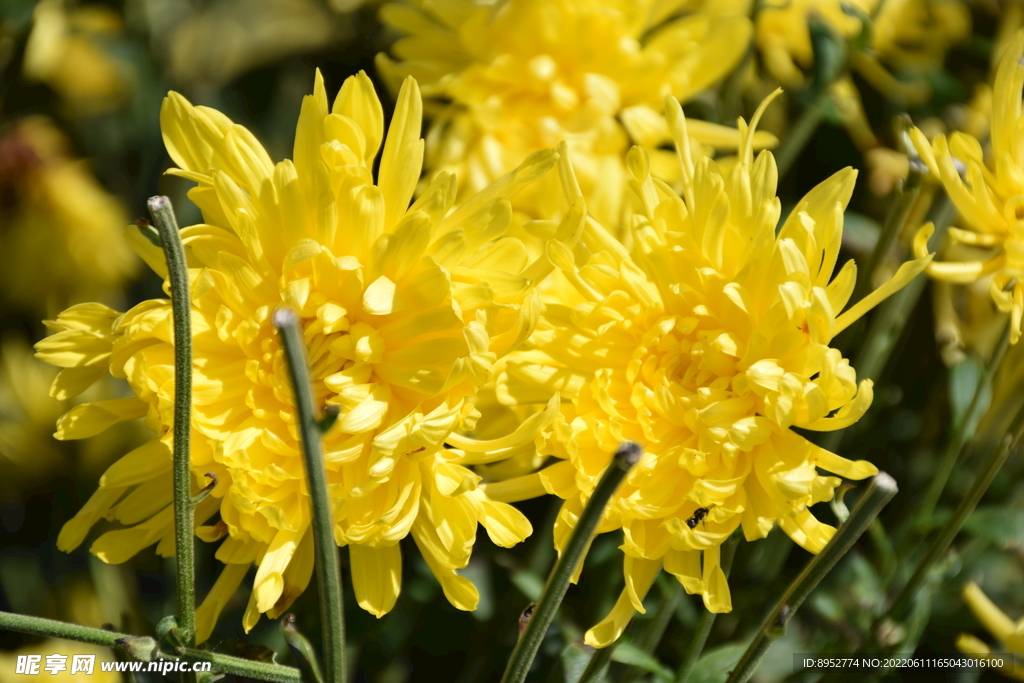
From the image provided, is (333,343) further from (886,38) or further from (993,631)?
(886,38)

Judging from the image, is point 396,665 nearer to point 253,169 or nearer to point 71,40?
point 253,169

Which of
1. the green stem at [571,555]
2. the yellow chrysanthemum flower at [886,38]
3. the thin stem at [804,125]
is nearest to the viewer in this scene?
the green stem at [571,555]

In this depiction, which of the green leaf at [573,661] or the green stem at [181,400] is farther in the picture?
the green leaf at [573,661]

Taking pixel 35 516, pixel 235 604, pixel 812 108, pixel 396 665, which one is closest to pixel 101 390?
pixel 35 516

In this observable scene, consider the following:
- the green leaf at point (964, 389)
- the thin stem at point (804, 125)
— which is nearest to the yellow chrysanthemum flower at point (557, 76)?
the thin stem at point (804, 125)

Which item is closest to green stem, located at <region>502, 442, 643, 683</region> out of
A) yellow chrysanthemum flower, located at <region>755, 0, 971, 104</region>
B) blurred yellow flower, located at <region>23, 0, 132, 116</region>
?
yellow chrysanthemum flower, located at <region>755, 0, 971, 104</region>

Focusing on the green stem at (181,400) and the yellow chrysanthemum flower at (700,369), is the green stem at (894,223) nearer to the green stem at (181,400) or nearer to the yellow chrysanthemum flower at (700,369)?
the yellow chrysanthemum flower at (700,369)

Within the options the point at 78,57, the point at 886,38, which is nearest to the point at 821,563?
the point at 886,38
